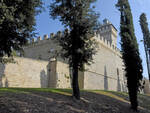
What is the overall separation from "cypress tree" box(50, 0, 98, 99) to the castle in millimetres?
1103

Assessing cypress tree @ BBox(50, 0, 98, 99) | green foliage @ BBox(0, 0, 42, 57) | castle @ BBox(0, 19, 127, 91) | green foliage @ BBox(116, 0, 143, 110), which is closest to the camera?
green foliage @ BBox(0, 0, 42, 57)

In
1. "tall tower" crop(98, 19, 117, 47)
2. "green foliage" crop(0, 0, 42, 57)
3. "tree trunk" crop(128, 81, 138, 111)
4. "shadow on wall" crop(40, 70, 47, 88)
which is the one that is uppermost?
"tall tower" crop(98, 19, 117, 47)

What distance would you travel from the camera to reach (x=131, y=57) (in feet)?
42.8

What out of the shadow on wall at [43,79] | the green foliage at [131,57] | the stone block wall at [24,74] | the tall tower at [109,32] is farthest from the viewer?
the tall tower at [109,32]

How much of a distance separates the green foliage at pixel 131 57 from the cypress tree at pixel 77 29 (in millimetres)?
3280

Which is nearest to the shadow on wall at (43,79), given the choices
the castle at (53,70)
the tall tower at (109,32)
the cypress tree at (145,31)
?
the castle at (53,70)

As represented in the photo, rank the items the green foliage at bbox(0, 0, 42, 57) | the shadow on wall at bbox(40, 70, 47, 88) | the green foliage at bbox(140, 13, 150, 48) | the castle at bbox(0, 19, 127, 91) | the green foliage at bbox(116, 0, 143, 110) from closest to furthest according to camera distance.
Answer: the green foliage at bbox(0, 0, 42, 57)
the green foliage at bbox(116, 0, 143, 110)
the castle at bbox(0, 19, 127, 91)
the shadow on wall at bbox(40, 70, 47, 88)
the green foliage at bbox(140, 13, 150, 48)

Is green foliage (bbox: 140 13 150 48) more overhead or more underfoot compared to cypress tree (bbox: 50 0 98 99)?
more overhead

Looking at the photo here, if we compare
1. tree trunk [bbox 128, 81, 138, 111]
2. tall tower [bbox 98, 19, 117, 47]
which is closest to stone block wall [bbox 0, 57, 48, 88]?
tree trunk [bbox 128, 81, 138, 111]

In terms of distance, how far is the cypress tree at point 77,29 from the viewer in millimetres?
11530

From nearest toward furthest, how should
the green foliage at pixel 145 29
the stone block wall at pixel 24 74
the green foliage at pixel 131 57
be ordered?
the green foliage at pixel 131 57 → the stone block wall at pixel 24 74 → the green foliage at pixel 145 29

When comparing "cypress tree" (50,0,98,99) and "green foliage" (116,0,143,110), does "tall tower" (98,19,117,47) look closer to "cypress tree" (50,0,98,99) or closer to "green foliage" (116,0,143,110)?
"green foliage" (116,0,143,110)

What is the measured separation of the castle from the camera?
18.1 meters

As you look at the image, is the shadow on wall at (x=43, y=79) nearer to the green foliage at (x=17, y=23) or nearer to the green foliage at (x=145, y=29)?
the green foliage at (x=17, y=23)
